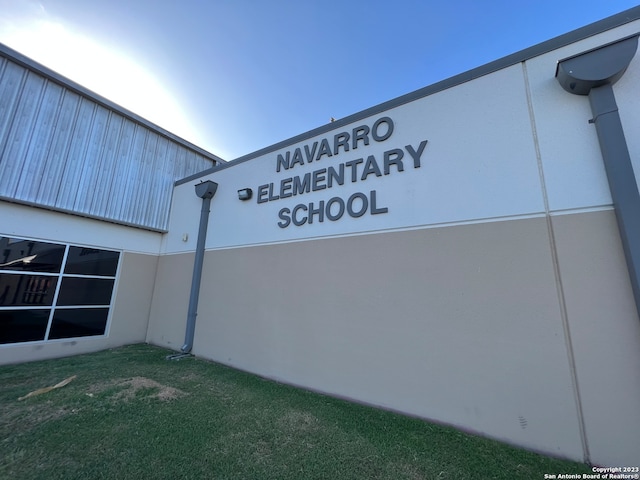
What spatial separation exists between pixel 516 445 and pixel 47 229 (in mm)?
9543

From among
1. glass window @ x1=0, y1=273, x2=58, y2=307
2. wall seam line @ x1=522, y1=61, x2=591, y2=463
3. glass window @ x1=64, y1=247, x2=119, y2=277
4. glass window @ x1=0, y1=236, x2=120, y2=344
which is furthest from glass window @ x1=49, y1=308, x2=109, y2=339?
wall seam line @ x1=522, y1=61, x2=591, y2=463

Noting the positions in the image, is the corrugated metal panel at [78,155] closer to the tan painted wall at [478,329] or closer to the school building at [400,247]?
the school building at [400,247]

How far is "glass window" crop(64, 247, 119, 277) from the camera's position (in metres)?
6.56

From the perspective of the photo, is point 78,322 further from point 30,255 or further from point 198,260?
point 198,260

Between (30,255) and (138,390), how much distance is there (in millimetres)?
4415

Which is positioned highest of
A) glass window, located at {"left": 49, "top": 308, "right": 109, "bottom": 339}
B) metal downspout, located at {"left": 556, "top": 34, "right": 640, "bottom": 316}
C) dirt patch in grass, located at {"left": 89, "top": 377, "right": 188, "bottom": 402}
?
metal downspout, located at {"left": 556, "top": 34, "right": 640, "bottom": 316}

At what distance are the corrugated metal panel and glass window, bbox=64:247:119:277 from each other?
95cm

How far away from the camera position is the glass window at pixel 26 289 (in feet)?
18.3

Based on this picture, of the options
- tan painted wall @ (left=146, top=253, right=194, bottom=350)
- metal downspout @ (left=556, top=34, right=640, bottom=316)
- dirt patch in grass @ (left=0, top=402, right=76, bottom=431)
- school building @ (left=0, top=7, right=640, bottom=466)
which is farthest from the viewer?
tan painted wall @ (left=146, top=253, right=194, bottom=350)

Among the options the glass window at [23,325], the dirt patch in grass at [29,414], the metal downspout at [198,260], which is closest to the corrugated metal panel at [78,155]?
the metal downspout at [198,260]

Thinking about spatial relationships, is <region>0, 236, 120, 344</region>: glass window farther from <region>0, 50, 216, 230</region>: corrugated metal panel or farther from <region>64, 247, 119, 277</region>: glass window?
<region>0, 50, 216, 230</region>: corrugated metal panel

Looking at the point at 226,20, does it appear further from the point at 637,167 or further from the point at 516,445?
the point at 516,445

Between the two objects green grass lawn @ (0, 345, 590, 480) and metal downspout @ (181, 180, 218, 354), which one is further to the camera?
metal downspout @ (181, 180, 218, 354)

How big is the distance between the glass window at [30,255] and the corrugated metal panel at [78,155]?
0.93 meters
